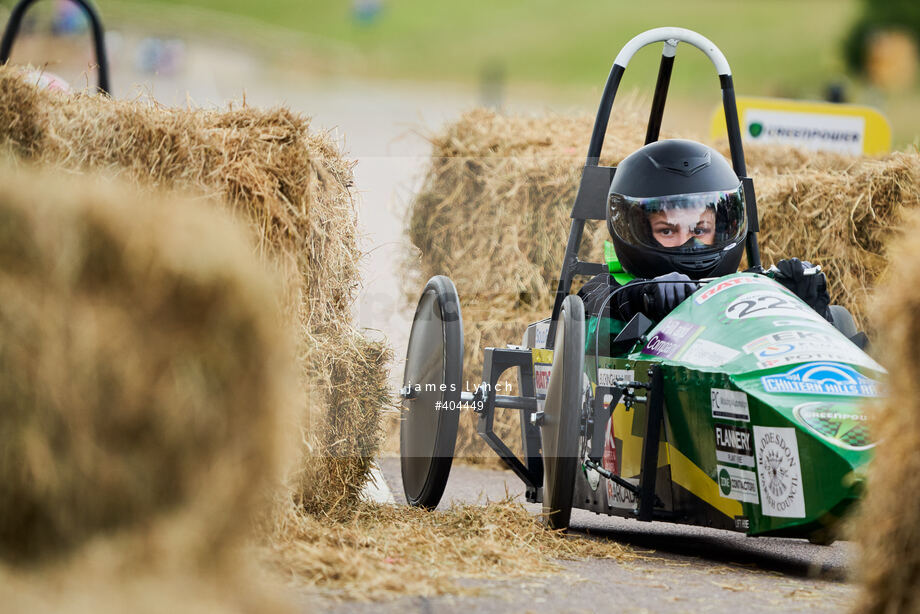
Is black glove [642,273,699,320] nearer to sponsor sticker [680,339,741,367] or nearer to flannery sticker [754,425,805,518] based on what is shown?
sponsor sticker [680,339,741,367]

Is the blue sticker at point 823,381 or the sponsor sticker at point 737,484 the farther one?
the sponsor sticker at point 737,484

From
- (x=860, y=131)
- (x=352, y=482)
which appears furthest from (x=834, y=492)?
(x=860, y=131)

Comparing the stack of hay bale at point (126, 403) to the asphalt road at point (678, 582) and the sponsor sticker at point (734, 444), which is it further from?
the sponsor sticker at point (734, 444)

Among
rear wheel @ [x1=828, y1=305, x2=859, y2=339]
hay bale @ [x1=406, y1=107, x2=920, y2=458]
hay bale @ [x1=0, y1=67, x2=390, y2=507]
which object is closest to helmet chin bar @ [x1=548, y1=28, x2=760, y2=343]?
rear wheel @ [x1=828, y1=305, x2=859, y2=339]

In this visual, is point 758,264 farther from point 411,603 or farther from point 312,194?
point 411,603

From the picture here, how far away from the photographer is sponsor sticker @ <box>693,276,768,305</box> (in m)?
6.40

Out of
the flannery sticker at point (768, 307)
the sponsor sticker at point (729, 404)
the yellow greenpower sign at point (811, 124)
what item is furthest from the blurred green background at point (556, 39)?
the sponsor sticker at point (729, 404)

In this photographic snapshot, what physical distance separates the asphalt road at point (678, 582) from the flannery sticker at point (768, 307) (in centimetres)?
120

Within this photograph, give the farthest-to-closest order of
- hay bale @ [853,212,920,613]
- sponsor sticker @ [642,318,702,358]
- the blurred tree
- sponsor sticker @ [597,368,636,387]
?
1. the blurred tree
2. sponsor sticker @ [597,368,636,387]
3. sponsor sticker @ [642,318,702,358]
4. hay bale @ [853,212,920,613]

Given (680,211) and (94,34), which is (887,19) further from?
(680,211)

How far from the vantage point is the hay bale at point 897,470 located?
3742mm

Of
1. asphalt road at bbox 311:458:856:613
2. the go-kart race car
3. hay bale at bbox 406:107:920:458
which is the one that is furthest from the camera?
hay bale at bbox 406:107:920:458

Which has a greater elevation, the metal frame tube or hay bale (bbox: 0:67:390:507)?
the metal frame tube

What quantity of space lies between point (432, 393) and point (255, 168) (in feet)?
6.62
